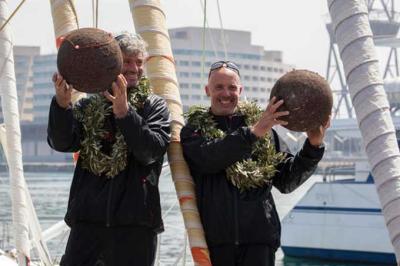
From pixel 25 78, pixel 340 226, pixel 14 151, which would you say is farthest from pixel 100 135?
pixel 25 78

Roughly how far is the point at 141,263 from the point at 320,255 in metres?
29.2

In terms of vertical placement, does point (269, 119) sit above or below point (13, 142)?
below

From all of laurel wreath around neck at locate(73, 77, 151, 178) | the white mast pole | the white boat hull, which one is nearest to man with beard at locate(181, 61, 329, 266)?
laurel wreath around neck at locate(73, 77, 151, 178)

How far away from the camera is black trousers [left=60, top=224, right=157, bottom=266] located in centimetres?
477

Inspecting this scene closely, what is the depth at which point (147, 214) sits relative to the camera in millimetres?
4777

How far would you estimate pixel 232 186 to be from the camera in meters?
4.91

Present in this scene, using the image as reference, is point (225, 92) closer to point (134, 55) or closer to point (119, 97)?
point (134, 55)

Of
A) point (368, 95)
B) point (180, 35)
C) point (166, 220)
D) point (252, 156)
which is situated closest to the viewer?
point (368, 95)

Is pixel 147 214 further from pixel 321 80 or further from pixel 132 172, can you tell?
pixel 321 80

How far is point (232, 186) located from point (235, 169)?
0.29 feet

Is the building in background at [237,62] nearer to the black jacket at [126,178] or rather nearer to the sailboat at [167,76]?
the sailboat at [167,76]

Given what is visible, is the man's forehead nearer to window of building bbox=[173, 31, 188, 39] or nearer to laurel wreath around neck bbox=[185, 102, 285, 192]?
laurel wreath around neck bbox=[185, 102, 285, 192]

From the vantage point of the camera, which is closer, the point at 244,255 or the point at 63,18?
the point at 244,255

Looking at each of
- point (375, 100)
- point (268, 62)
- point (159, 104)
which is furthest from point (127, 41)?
point (268, 62)
